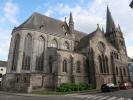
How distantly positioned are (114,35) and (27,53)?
100 ft

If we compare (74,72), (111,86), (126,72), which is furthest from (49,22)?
(126,72)

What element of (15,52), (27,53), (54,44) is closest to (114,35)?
(54,44)

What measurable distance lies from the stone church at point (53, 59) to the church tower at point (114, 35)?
693 cm

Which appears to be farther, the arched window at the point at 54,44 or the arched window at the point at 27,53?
the arched window at the point at 54,44

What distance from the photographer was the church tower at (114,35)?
4741cm

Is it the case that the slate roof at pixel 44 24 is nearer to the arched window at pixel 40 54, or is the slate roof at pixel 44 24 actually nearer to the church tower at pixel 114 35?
the arched window at pixel 40 54

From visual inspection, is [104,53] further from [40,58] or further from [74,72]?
[40,58]

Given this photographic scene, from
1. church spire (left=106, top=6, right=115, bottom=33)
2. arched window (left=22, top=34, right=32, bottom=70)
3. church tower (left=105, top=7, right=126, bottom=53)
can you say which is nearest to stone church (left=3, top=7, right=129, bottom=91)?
arched window (left=22, top=34, right=32, bottom=70)

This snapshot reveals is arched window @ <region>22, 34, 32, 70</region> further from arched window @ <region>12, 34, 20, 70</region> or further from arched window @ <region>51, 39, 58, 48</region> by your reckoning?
arched window @ <region>51, 39, 58, 48</region>

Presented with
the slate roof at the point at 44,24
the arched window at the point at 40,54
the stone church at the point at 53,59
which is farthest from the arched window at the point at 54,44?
the arched window at the point at 40,54

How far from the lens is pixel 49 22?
40.2m

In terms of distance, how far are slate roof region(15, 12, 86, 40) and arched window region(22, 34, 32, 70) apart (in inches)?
121

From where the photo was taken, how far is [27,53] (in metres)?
32.7

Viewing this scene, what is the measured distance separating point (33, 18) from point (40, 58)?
11.4m
